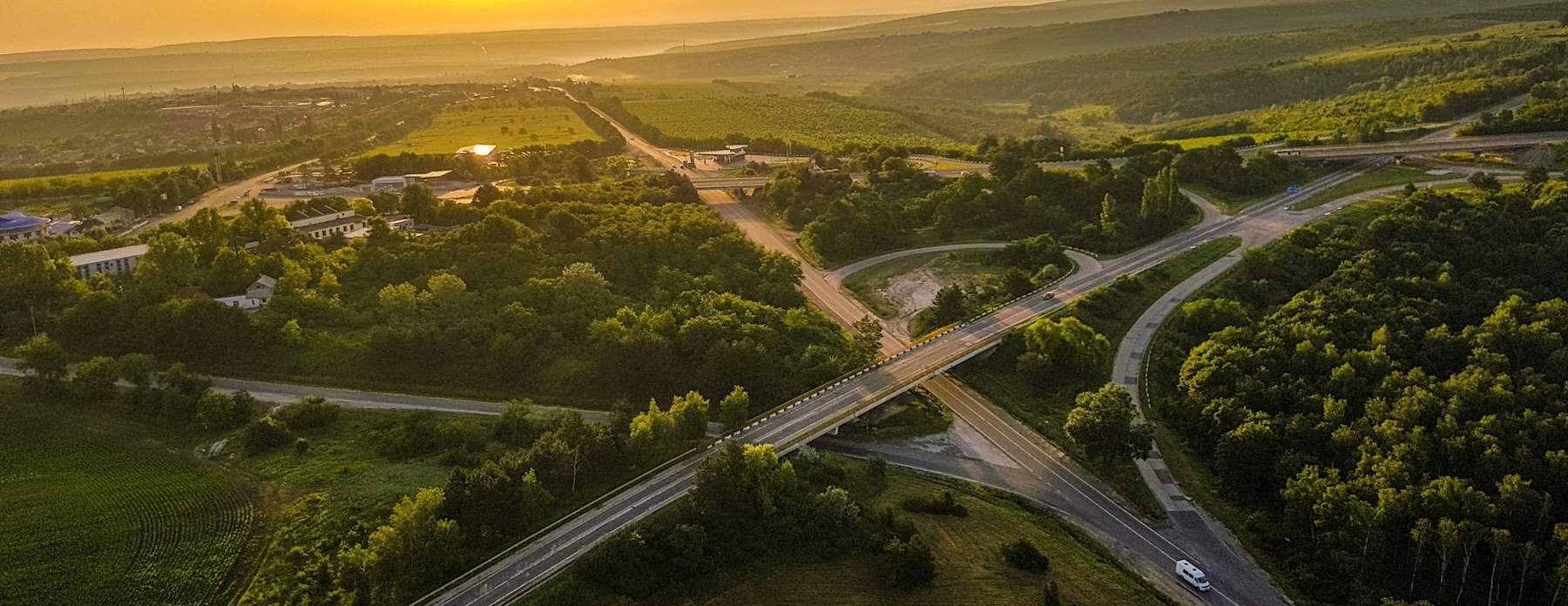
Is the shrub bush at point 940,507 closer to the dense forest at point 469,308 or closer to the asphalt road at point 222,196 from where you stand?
the dense forest at point 469,308

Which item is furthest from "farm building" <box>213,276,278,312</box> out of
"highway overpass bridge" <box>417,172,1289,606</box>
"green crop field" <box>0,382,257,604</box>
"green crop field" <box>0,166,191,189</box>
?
"green crop field" <box>0,166,191,189</box>

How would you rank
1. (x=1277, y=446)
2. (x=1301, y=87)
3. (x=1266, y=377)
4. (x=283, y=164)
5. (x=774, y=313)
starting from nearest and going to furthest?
(x=1277, y=446) → (x=1266, y=377) → (x=774, y=313) → (x=283, y=164) → (x=1301, y=87)

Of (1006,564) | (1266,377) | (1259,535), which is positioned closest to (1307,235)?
(1266,377)

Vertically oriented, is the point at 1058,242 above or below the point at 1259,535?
above

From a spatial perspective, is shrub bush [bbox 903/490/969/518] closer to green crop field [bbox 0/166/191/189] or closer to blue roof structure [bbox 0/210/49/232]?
blue roof structure [bbox 0/210/49/232]

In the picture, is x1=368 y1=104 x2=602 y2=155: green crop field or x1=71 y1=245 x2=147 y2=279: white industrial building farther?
x1=368 y1=104 x2=602 y2=155: green crop field

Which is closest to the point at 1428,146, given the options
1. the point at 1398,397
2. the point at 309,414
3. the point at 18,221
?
the point at 1398,397

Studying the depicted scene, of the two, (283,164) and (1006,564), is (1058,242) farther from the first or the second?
(283,164)
